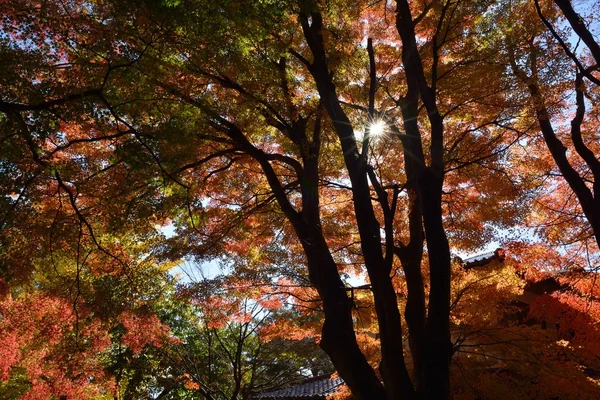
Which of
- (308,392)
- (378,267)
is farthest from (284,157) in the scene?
(308,392)

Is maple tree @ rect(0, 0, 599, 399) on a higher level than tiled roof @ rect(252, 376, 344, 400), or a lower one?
higher

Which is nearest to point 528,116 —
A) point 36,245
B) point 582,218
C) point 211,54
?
point 582,218

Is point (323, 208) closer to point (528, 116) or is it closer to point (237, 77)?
→ point (237, 77)

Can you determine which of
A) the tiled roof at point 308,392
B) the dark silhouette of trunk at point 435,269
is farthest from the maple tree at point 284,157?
the tiled roof at point 308,392

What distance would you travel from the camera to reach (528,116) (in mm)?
8484

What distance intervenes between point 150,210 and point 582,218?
904 centimetres

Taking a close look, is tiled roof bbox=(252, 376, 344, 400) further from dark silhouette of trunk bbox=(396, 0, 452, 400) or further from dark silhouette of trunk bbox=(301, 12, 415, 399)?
dark silhouette of trunk bbox=(396, 0, 452, 400)

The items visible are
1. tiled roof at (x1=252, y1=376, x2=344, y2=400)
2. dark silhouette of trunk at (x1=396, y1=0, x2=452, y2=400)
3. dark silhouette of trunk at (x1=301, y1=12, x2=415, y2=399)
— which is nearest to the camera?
Answer: dark silhouette of trunk at (x1=396, y1=0, x2=452, y2=400)

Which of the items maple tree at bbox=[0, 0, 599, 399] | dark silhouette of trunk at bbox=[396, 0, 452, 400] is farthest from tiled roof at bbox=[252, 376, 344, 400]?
dark silhouette of trunk at bbox=[396, 0, 452, 400]

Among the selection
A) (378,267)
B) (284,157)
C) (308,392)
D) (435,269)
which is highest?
(284,157)

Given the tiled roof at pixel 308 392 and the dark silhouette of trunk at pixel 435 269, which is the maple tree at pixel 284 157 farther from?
the tiled roof at pixel 308 392

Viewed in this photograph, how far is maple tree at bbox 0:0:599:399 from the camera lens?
15.1ft

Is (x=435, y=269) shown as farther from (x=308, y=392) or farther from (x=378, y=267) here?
(x=308, y=392)

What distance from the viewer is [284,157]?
6.46m
